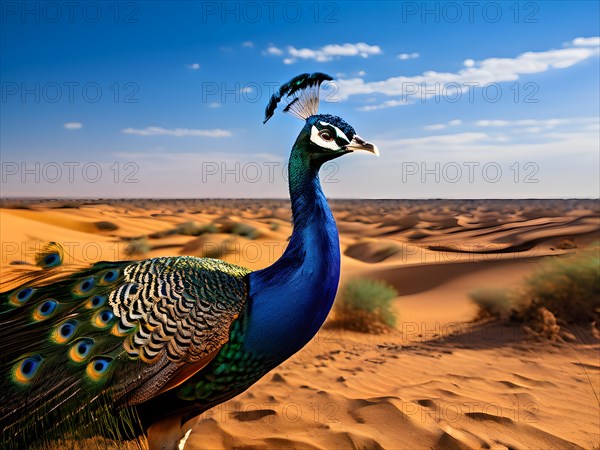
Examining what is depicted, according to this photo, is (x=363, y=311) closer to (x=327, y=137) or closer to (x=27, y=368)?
(x=327, y=137)

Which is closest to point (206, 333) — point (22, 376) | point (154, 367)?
point (154, 367)

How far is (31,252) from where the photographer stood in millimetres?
3582

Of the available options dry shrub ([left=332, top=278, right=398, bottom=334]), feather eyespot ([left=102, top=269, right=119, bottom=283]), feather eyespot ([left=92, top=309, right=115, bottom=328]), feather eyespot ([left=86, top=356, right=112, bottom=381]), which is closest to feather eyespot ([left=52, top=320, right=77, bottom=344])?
feather eyespot ([left=92, top=309, right=115, bottom=328])

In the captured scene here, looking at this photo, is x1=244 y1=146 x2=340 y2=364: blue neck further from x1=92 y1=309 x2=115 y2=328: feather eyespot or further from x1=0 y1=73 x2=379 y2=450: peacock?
x1=92 y1=309 x2=115 y2=328: feather eyespot

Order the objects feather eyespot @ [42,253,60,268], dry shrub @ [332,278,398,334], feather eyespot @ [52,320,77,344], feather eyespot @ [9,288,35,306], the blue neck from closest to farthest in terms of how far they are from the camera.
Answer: feather eyespot @ [52,320,77,344], the blue neck, feather eyespot @ [9,288,35,306], feather eyespot @ [42,253,60,268], dry shrub @ [332,278,398,334]

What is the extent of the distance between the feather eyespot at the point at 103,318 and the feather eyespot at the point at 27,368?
1.05 ft

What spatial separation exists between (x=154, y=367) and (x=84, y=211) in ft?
106

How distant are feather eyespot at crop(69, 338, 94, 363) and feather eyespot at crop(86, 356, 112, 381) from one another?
59mm

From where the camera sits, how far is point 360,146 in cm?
325

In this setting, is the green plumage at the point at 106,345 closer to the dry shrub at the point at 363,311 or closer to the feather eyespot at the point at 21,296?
the feather eyespot at the point at 21,296

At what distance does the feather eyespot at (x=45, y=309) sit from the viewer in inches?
111

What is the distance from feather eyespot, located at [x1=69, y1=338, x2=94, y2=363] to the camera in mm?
2574

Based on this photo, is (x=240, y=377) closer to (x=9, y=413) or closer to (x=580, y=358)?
(x=9, y=413)

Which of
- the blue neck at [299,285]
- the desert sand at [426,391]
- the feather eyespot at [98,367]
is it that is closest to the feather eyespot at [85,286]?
the feather eyespot at [98,367]
